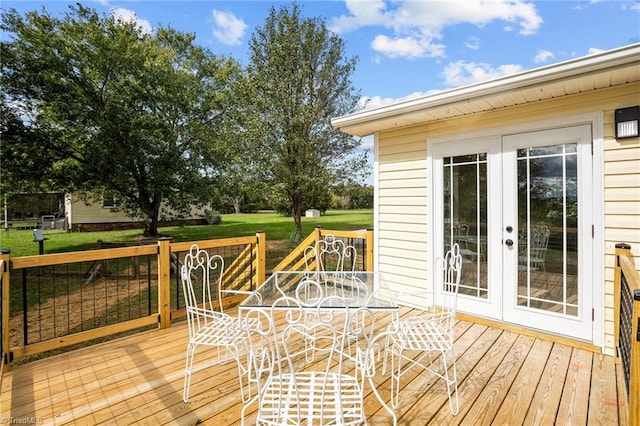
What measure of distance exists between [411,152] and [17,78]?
10.9 metres

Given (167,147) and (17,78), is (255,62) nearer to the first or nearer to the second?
(167,147)

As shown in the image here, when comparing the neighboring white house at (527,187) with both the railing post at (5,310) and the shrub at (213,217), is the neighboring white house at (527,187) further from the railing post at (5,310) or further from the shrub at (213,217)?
the shrub at (213,217)

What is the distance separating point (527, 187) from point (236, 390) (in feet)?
10.6

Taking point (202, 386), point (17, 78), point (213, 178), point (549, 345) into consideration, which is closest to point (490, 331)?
point (549, 345)

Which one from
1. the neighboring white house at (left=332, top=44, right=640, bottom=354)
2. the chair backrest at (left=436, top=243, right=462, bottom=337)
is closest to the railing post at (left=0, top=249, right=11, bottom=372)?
the chair backrest at (left=436, top=243, right=462, bottom=337)

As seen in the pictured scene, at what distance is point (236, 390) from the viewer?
227 centimetres

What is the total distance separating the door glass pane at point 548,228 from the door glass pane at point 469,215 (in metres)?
0.36

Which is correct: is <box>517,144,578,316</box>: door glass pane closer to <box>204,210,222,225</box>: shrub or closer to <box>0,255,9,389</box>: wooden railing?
<box>0,255,9,389</box>: wooden railing

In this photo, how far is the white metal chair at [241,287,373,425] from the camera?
51.1 inches

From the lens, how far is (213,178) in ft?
39.7

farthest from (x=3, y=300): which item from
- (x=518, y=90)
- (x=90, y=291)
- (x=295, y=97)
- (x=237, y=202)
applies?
(x=237, y=202)

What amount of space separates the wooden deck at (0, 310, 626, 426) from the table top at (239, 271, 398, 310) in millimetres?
649

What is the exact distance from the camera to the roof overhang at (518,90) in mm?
2389

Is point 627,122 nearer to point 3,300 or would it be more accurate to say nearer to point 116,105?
point 3,300
